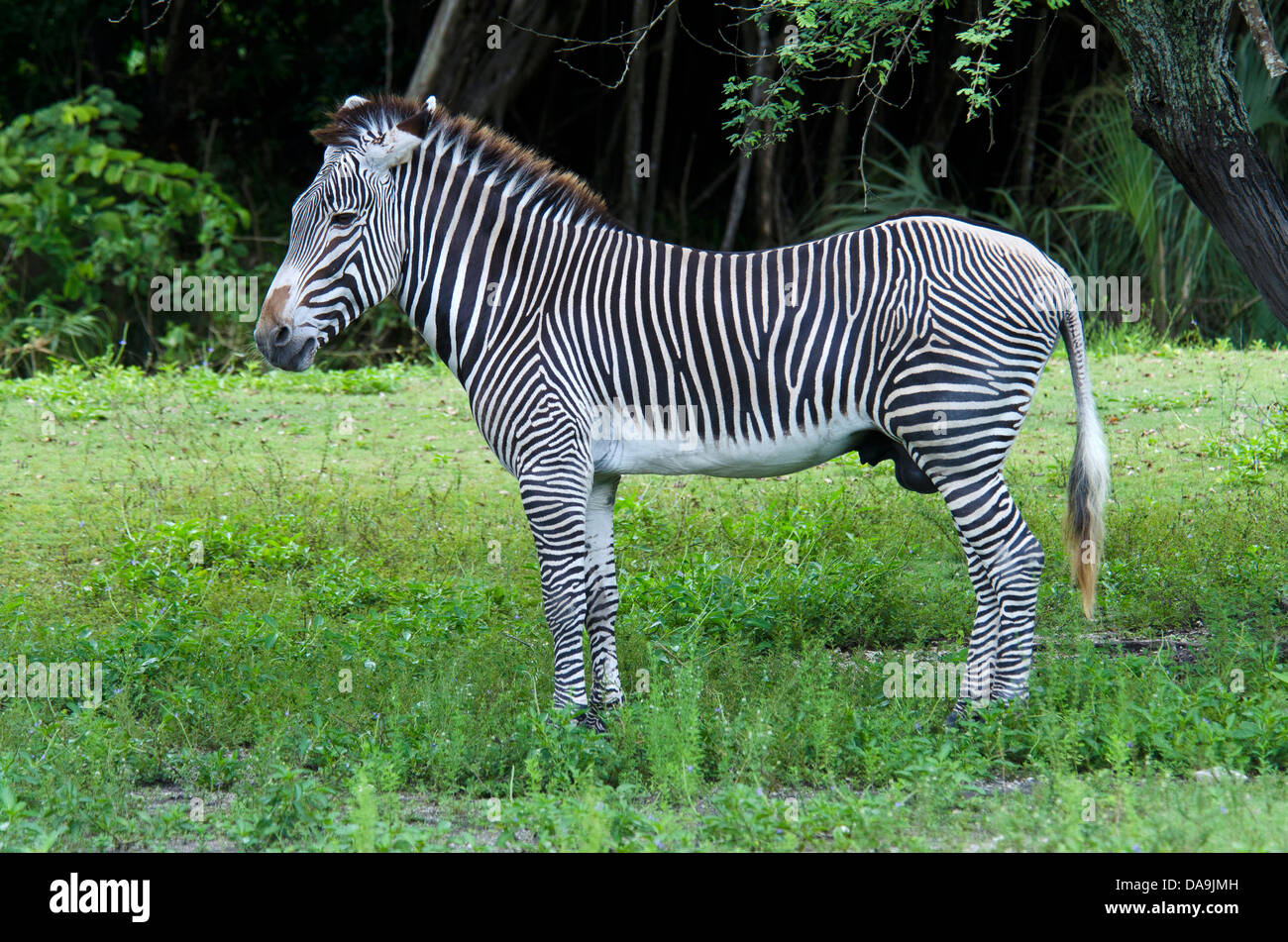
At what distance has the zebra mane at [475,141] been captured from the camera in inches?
208

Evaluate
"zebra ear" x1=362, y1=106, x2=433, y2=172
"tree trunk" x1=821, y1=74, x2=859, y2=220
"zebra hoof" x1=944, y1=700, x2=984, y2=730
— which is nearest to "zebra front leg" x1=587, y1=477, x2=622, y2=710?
"zebra hoof" x1=944, y1=700, x2=984, y2=730

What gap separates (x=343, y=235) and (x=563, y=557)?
1.55 meters

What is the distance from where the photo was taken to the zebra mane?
527cm

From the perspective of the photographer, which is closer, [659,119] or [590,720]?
[590,720]

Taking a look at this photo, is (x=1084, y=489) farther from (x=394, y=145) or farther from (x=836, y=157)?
(x=836, y=157)

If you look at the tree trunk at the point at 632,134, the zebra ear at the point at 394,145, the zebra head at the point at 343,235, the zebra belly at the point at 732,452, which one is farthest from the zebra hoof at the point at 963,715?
the tree trunk at the point at 632,134

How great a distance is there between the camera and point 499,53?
1375 cm

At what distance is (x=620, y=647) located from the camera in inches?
237

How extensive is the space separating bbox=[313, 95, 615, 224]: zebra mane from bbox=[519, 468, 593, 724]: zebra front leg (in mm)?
1204

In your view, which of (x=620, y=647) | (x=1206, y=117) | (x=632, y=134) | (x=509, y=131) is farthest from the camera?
(x=509, y=131)

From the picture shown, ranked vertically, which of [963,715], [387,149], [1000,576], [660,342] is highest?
[387,149]

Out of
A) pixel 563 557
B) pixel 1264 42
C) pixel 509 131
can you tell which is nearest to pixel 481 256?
pixel 563 557
